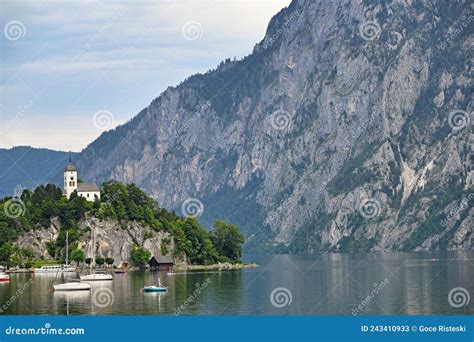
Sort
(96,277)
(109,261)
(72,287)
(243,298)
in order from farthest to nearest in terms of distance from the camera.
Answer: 1. (109,261)
2. (96,277)
3. (72,287)
4. (243,298)

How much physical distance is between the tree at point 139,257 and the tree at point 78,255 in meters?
11.9

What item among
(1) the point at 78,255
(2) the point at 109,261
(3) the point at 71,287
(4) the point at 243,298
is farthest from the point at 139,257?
(4) the point at 243,298

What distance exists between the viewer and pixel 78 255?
175125mm

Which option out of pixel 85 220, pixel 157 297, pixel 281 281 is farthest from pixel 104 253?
pixel 157 297

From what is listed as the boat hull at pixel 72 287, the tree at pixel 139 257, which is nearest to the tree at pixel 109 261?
the tree at pixel 139 257

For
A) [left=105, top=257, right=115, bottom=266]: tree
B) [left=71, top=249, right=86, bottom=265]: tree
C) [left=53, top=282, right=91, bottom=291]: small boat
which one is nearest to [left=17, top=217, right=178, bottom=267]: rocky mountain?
[left=105, top=257, right=115, bottom=266]: tree

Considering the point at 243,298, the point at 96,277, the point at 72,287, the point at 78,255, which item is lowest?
the point at 243,298

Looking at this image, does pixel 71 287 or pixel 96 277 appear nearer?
pixel 71 287

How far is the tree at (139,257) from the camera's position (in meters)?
185

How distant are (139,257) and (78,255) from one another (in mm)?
14276

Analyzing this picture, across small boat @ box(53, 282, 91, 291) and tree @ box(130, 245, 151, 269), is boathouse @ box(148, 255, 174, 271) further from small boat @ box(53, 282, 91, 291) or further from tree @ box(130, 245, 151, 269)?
small boat @ box(53, 282, 91, 291)

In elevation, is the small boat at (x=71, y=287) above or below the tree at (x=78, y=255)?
below

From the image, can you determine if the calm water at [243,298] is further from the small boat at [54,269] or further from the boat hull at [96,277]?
the small boat at [54,269]

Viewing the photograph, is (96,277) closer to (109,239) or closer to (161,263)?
(109,239)
